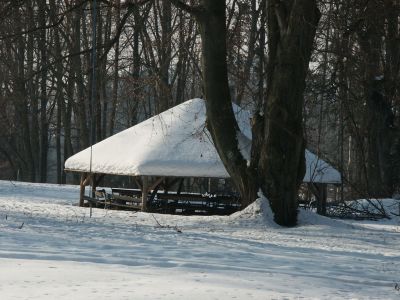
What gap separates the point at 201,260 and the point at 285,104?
6.80 metres

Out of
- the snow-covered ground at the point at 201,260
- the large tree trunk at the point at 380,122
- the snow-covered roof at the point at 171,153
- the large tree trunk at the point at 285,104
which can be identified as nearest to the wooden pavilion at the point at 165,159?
the snow-covered roof at the point at 171,153

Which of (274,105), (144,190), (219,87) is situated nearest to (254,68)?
(144,190)

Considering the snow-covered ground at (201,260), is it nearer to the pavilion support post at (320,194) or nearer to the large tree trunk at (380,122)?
the pavilion support post at (320,194)

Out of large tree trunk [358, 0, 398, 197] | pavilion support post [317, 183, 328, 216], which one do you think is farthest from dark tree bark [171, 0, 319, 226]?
large tree trunk [358, 0, 398, 197]

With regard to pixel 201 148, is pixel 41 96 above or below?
above

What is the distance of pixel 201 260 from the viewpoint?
28.3ft

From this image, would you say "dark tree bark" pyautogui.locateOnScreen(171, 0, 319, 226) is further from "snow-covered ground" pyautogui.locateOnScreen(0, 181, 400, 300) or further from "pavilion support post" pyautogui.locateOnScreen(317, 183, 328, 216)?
"pavilion support post" pyautogui.locateOnScreen(317, 183, 328, 216)

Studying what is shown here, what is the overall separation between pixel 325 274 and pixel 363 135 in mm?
24348

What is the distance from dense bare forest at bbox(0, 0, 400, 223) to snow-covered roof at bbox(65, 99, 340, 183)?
4.09ft

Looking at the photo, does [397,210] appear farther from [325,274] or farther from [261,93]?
[325,274]

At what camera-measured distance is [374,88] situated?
85.5 ft

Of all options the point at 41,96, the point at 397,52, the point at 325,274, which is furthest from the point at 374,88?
the point at 41,96

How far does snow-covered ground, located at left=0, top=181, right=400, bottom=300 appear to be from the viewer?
619cm

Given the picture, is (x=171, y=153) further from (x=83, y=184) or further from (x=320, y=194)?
(x=320, y=194)
